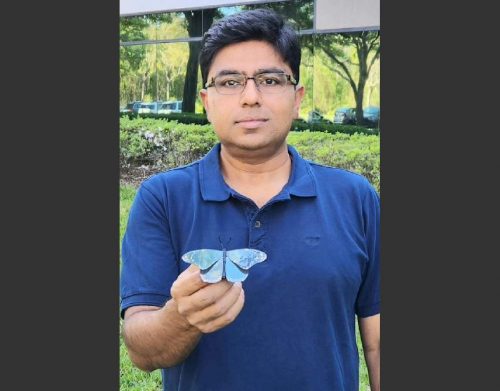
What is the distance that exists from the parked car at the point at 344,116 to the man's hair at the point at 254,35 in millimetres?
441

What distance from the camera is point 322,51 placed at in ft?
7.98

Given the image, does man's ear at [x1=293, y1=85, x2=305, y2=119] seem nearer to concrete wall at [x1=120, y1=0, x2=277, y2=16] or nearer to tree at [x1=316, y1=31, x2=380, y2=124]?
tree at [x1=316, y1=31, x2=380, y2=124]

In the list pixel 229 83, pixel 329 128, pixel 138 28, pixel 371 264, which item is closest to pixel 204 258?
pixel 229 83

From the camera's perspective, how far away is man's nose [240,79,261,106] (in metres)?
1.95

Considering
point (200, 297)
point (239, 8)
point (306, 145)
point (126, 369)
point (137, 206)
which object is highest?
point (239, 8)

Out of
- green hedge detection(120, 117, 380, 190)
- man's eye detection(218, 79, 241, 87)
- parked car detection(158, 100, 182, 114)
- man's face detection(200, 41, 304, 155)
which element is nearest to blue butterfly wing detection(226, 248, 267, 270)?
man's face detection(200, 41, 304, 155)

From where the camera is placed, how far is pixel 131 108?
2646 millimetres

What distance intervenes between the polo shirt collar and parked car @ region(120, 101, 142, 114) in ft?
2.03

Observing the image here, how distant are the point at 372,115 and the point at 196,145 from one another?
2.08 feet

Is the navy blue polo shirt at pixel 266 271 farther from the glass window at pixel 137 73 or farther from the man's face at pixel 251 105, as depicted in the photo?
the glass window at pixel 137 73

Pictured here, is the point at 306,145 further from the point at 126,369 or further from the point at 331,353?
the point at 126,369

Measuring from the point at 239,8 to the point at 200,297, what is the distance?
1.13 m

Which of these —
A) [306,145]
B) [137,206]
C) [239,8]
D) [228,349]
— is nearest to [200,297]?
[228,349]

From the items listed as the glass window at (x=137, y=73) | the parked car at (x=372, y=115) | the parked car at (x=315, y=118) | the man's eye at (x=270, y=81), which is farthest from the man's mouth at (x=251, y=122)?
the glass window at (x=137, y=73)
